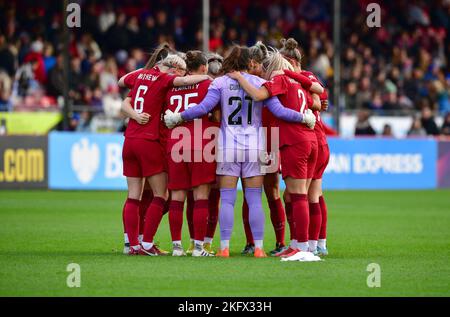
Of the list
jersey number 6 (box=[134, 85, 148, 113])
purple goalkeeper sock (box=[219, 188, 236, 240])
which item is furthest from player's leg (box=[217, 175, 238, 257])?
jersey number 6 (box=[134, 85, 148, 113])

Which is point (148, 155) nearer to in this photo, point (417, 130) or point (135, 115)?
point (135, 115)

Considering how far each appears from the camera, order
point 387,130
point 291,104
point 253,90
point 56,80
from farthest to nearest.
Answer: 1. point 387,130
2. point 56,80
3. point 291,104
4. point 253,90

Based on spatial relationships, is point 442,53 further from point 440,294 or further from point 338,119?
point 440,294

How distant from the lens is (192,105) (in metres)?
11.2

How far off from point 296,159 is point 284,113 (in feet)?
1.62

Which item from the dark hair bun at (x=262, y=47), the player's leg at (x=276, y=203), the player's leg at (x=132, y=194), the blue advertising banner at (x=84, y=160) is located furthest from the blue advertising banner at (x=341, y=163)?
the dark hair bun at (x=262, y=47)

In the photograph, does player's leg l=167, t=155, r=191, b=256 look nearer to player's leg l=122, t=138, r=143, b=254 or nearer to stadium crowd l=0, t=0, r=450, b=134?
player's leg l=122, t=138, r=143, b=254

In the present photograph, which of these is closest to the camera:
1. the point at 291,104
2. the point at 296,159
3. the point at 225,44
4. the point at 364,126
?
the point at 296,159

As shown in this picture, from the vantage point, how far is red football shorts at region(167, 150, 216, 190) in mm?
11164

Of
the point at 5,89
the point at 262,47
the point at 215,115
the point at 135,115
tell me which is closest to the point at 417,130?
the point at 5,89

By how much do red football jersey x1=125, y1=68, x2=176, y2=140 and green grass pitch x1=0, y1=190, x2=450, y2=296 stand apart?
1363mm

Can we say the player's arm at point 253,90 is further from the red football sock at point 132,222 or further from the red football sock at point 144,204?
the red football sock at point 144,204

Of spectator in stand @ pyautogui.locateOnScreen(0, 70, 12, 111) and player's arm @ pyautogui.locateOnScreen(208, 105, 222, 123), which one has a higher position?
spectator in stand @ pyautogui.locateOnScreen(0, 70, 12, 111)

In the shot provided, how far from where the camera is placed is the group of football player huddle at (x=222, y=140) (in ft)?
36.2
